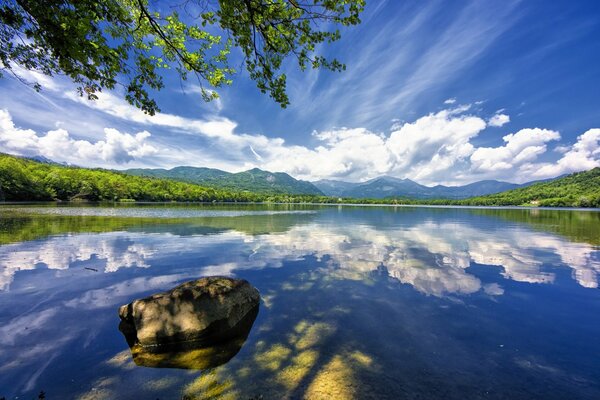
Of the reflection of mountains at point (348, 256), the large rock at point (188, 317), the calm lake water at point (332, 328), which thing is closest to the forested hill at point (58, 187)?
the reflection of mountains at point (348, 256)

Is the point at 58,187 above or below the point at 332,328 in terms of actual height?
above

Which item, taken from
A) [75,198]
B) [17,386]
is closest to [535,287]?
[17,386]

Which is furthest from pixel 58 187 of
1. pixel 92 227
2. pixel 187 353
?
pixel 187 353

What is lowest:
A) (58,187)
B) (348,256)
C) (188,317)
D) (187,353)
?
(187,353)

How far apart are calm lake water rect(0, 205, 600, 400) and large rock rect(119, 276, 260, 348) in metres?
0.67

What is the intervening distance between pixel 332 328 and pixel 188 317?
545 centimetres

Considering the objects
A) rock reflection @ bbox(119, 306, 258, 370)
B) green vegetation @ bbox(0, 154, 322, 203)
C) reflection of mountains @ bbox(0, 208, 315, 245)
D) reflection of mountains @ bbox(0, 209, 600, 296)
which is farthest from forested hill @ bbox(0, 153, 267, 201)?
rock reflection @ bbox(119, 306, 258, 370)

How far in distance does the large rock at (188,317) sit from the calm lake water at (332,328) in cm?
67

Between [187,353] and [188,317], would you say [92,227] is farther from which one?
[187,353]

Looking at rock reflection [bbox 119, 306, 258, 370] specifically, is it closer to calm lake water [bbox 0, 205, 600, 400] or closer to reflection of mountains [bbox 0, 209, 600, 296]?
calm lake water [bbox 0, 205, 600, 400]

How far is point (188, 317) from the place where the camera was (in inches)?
369

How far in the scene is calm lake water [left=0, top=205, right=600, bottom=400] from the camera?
22.3 feet

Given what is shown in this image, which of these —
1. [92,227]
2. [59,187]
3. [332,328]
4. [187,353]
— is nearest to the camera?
[187,353]

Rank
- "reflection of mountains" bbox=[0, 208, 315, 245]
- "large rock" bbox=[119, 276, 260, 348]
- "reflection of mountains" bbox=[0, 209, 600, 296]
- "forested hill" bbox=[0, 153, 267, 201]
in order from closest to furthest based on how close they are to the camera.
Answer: "large rock" bbox=[119, 276, 260, 348], "reflection of mountains" bbox=[0, 209, 600, 296], "reflection of mountains" bbox=[0, 208, 315, 245], "forested hill" bbox=[0, 153, 267, 201]
